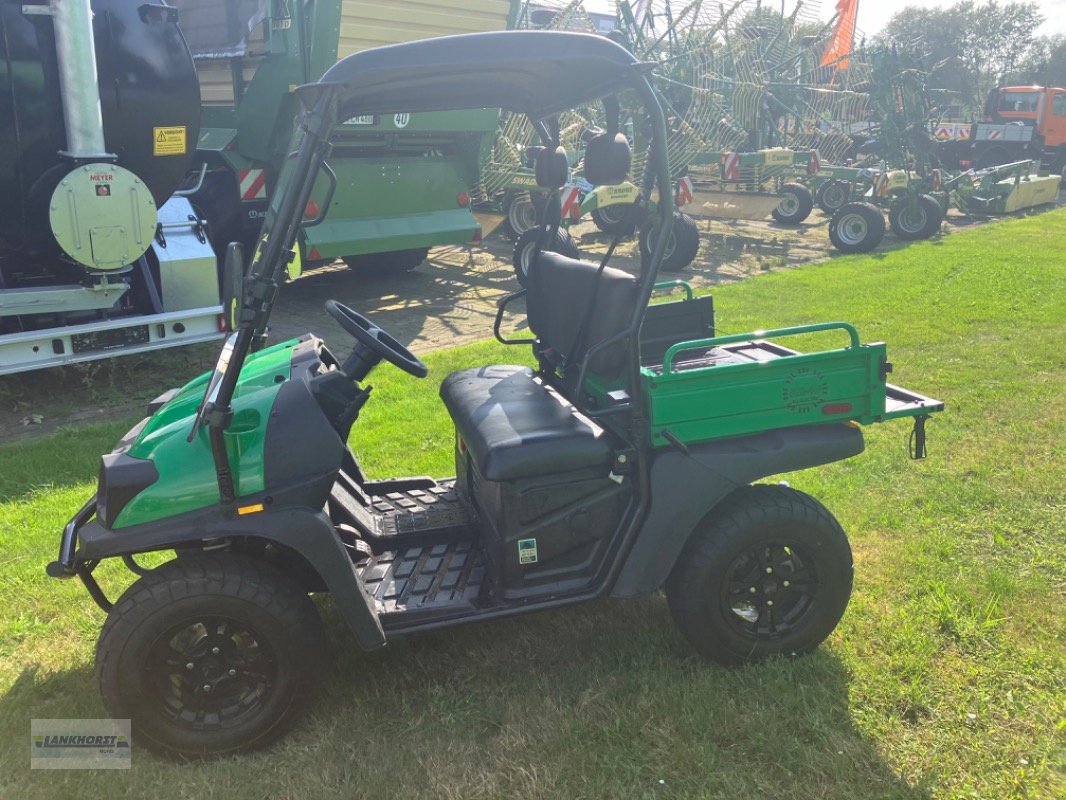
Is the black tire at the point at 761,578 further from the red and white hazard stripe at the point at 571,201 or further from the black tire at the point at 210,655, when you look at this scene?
the red and white hazard stripe at the point at 571,201

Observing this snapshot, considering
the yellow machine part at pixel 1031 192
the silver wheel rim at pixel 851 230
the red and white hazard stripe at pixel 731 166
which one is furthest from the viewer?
the yellow machine part at pixel 1031 192

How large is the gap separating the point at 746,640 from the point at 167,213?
16.8ft

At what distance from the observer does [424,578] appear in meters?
2.87

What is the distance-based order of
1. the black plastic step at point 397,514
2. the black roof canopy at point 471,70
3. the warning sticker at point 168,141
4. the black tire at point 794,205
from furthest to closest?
the black tire at point 794,205 < the warning sticker at point 168,141 < the black plastic step at point 397,514 < the black roof canopy at point 471,70

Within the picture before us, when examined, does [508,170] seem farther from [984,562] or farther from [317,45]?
[984,562]

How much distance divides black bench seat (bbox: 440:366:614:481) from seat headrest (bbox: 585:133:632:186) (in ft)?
2.64

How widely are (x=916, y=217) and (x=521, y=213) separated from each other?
6250 millimetres

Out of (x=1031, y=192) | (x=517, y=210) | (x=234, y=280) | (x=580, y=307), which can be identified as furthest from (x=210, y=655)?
(x=1031, y=192)

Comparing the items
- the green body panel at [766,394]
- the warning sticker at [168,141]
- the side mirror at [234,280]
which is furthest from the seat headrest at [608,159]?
the warning sticker at [168,141]

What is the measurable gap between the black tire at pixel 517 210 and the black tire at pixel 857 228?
439cm

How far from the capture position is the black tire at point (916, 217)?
1293 centimetres

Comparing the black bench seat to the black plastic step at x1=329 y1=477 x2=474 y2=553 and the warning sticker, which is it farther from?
the warning sticker

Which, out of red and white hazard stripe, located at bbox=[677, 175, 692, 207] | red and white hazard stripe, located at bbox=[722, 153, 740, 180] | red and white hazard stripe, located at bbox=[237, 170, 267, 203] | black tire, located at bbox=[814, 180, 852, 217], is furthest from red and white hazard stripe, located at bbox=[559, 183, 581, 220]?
black tire, located at bbox=[814, 180, 852, 217]

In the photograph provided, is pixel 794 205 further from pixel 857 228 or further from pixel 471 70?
pixel 471 70
